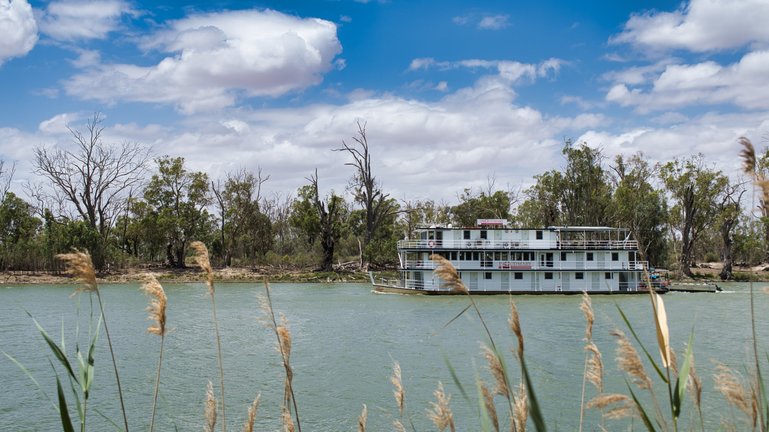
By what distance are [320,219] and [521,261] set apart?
22.2 metres

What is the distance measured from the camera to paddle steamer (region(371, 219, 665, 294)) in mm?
38562

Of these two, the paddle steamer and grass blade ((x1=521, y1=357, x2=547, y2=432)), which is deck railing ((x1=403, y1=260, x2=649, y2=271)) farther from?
grass blade ((x1=521, y1=357, x2=547, y2=432))

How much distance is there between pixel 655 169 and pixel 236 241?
121ft

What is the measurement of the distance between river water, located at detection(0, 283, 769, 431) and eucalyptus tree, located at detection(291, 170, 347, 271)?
65.9 ft

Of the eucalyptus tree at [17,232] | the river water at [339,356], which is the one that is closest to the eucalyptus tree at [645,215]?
the river water at [339,356]

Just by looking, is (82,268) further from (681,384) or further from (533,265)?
(533,265)

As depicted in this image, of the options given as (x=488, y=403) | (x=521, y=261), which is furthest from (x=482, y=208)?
(x=488, y=403)

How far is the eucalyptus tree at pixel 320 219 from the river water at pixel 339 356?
20.1 metres

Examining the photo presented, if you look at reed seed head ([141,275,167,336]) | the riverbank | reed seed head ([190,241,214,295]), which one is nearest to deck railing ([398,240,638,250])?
the riverbank

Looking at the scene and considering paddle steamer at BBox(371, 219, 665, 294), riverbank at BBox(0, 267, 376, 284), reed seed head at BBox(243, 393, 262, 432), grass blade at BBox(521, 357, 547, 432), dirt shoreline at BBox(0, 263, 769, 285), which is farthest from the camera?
dirt shoreline at BBox(0, 263, 769, 285)

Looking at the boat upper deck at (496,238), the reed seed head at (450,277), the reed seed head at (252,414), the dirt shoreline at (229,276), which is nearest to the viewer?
the reed seed head at (450,277)

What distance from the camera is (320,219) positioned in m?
56.6

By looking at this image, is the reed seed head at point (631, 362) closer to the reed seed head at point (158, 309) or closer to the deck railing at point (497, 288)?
the reed seed head at point (158, 309)

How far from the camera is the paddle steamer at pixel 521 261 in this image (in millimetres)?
38562
